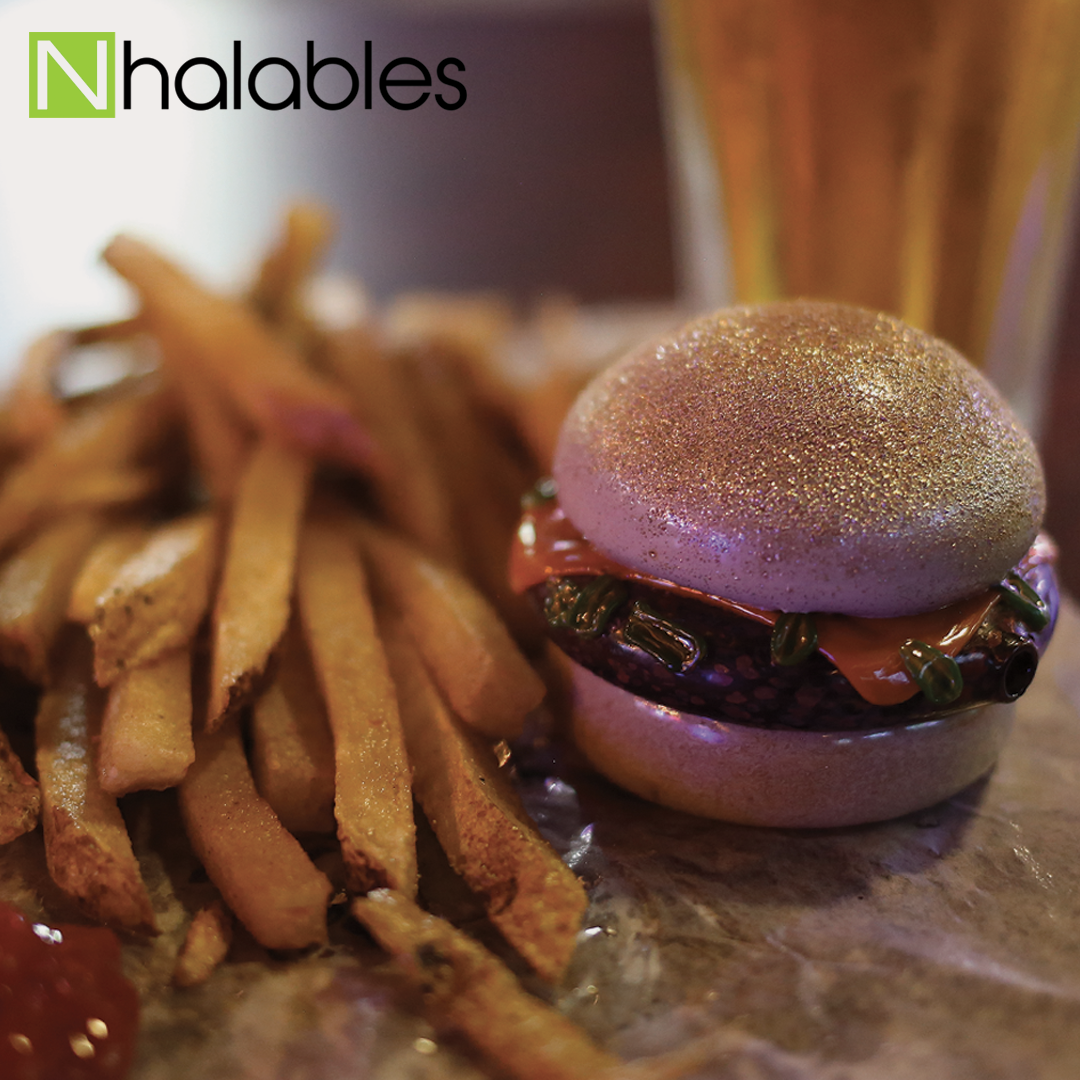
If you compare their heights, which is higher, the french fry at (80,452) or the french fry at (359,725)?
the french fry at (80,452)

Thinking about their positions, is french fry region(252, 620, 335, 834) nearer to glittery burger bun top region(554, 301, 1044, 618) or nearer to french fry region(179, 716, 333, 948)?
french fry region(179, 716, 333, 948)

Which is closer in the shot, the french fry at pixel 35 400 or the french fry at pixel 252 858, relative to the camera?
the french fry at pixel 252 858

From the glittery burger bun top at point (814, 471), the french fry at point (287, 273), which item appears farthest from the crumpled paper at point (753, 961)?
the french fry at point (287, 273)

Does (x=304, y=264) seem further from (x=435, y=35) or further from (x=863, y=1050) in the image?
(x=435, y=35)

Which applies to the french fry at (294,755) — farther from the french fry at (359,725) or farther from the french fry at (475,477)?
the french fry at (475,477)

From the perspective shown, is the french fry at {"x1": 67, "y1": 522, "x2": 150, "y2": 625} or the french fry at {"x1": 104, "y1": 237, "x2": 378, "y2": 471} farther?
the french fry at {"x1": 104, "y1": 237, "x2": 378, "y2": 471}

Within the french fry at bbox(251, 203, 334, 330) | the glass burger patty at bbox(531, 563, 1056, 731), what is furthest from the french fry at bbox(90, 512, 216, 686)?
the french fry at bbox(251, 203, 334, 330)

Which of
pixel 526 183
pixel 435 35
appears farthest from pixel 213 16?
pixel 526 183

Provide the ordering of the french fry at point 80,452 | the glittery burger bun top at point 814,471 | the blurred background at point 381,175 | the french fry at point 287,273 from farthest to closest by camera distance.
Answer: the blurred background at point 381,175
the french fry at point 287,273
the french fry at point 80,452
the glittery burger bun top at point 814,471
